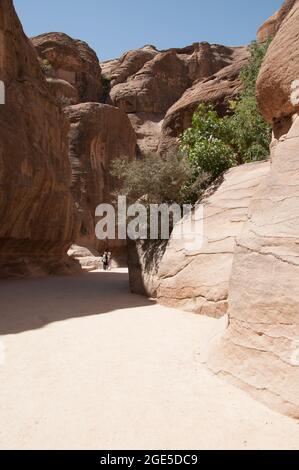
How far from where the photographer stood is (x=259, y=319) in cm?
356

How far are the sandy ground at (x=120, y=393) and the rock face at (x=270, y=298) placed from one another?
0.20 m

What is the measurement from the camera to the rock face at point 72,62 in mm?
30719

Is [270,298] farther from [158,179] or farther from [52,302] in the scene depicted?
[158,179]

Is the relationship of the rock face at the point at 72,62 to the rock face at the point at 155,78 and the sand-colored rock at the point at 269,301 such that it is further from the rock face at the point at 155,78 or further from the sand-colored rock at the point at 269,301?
the sand-colored rock at the point at 269,301

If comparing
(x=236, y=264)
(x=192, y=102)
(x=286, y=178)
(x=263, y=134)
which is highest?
(x=192, y=102)

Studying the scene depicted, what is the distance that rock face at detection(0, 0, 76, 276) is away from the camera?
12.2 metres

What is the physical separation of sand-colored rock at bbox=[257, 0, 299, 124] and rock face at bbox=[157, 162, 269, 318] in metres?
2.04

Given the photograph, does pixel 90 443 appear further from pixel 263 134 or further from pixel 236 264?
pixel 263 134

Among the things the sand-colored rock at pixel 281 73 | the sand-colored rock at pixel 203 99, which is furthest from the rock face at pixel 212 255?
the sand-colored rock at pixel 203 99

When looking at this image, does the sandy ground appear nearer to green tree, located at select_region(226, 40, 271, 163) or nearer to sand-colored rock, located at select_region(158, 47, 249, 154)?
green tree, located at select_region(226, 40, 271, 163)

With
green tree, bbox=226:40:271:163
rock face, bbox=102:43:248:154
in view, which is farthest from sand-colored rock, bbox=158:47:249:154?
rock face, bbox=102:43:248:154

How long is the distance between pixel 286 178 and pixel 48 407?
3.45 m

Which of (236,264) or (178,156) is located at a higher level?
(178,156)
